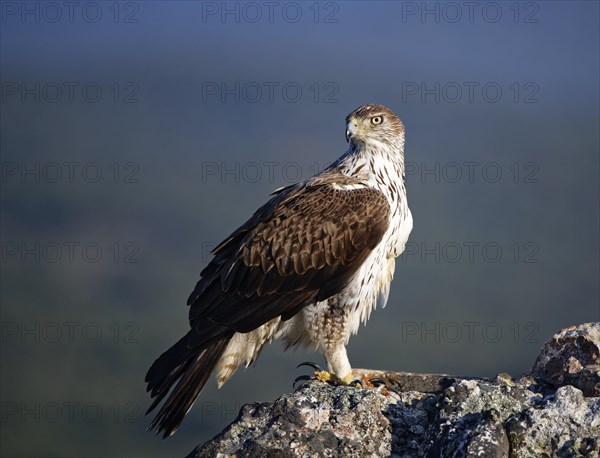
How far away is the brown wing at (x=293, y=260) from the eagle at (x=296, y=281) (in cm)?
1

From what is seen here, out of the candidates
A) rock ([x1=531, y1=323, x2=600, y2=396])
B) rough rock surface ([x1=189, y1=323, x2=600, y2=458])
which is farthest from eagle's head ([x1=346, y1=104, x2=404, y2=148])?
rough rock surface ([x1=189, y1=323, x2=600, y2=458])

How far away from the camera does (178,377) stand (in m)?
8.00

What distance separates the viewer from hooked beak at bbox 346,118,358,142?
8.82 meters

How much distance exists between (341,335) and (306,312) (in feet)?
1.44

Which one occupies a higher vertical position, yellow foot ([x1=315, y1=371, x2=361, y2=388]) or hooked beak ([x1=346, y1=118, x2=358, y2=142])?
hooked beak ([x1=346, y1=118, x2=358, y2=142])

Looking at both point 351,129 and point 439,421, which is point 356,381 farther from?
point 439,421

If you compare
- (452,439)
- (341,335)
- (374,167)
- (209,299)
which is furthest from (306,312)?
(452,439)

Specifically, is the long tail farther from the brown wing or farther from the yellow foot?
the yellow foot

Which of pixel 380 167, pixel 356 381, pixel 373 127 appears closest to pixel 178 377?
pixel 356 381

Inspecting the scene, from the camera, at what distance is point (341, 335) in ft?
27.2

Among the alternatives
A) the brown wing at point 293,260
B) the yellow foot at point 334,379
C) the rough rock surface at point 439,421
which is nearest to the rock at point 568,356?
the rough rock surface at point 439,421

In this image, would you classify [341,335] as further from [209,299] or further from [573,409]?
[573,409]

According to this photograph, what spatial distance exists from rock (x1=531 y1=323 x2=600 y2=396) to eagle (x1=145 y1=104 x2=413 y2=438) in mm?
2169

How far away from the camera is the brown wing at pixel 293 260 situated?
8297 mm
